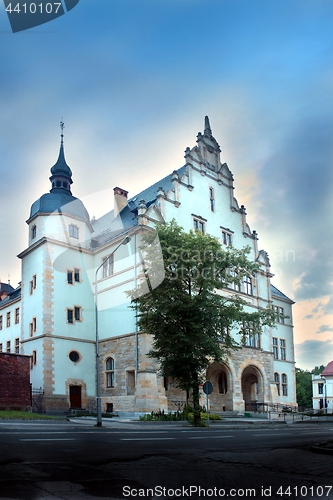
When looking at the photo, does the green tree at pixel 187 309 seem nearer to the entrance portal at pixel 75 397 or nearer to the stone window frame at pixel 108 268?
the stone window frame at pixel 108 268

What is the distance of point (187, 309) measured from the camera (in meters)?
26.3

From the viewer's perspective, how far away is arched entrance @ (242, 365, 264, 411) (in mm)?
44625

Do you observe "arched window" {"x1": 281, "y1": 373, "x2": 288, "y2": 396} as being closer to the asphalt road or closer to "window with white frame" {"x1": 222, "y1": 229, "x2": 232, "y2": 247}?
"window with white frame" {"x1": 222, "y1": 229, "x2": 232, "y2": 247}

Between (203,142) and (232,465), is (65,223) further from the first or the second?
(232,465)

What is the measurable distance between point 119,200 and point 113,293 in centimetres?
1022

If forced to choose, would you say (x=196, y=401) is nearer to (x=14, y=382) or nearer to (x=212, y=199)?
(x=14, y=382)

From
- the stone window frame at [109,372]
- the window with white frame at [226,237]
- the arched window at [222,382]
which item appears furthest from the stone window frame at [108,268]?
the arched window at [222,382]

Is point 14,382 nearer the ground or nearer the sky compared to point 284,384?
nearer the sky

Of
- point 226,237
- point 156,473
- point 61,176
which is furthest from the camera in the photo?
point 226,237

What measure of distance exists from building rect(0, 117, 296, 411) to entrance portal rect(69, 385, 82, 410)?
0.24 feet

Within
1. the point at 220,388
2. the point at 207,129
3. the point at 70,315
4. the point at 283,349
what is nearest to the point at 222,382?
the point at 220,388

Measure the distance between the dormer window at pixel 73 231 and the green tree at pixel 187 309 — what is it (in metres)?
15.3


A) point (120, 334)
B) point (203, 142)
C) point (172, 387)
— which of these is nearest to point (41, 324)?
point (120, 334)

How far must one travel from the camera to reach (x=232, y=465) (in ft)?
28.7
